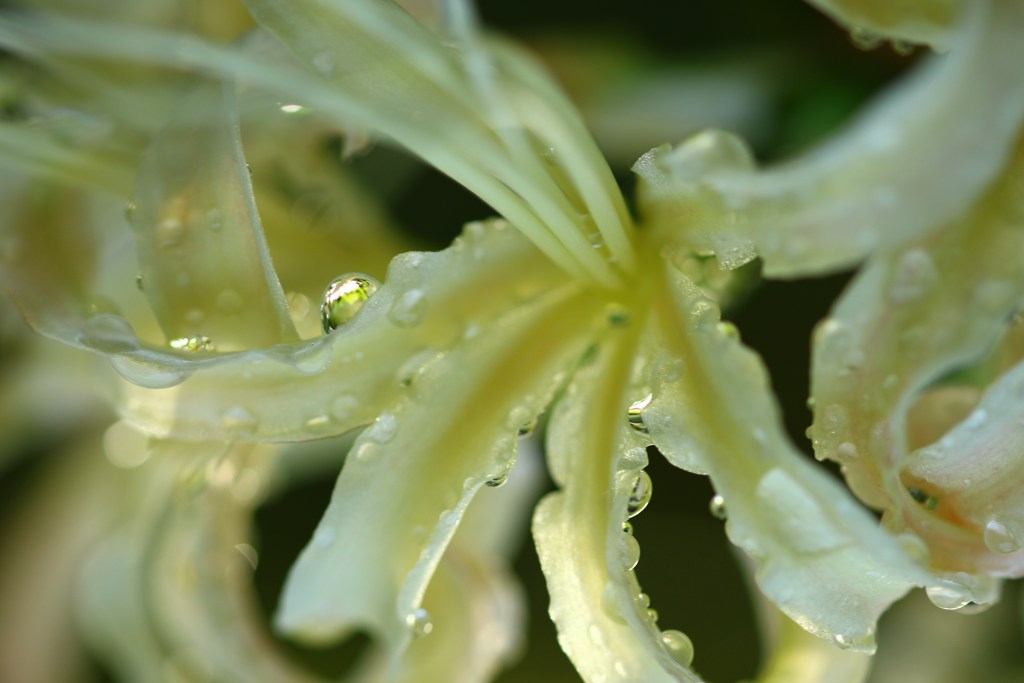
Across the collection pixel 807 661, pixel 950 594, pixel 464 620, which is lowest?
pixel 464 620

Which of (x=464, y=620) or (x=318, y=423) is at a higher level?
(x=318, y=423)

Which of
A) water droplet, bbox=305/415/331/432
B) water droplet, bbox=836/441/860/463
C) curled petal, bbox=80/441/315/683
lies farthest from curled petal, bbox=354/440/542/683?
water droplet, bbox=836/441/860/463

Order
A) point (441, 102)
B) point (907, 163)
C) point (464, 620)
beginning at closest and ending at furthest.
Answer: point (907, 163)
point (441, 102)
point (464, 620)

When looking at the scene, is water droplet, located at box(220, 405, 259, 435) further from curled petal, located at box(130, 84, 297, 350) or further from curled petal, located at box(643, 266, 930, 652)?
curled petal, located at box(643, 266, 930, 652)

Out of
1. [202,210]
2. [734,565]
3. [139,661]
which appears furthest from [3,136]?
[734,565]

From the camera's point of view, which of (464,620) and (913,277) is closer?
(913,277)

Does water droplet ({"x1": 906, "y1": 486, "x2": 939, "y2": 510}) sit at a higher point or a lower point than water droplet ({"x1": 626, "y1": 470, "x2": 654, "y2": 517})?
higher

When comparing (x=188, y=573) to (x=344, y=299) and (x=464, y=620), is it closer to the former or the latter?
(x=464, y=620)

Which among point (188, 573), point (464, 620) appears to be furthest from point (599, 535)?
point (188, 573)
